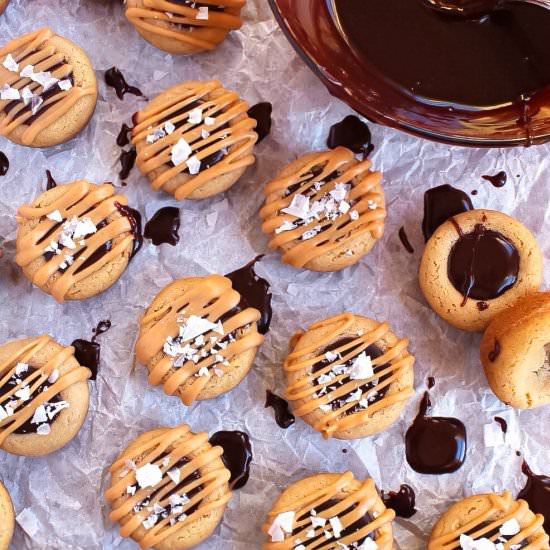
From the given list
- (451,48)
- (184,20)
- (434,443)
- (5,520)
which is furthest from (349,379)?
(184,20)

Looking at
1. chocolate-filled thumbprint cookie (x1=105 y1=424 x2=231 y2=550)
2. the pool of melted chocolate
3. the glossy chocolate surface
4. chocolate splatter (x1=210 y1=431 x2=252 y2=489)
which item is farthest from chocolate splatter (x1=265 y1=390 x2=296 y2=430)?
the pool of melted chocolate

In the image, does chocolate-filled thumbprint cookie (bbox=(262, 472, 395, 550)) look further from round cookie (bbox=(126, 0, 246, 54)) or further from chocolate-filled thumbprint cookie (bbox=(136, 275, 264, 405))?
round cookie (bbox=(126, 0, 246, 54))

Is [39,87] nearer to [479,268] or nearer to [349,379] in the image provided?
[349,379]

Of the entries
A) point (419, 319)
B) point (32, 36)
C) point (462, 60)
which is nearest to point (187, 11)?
point (32, 36)

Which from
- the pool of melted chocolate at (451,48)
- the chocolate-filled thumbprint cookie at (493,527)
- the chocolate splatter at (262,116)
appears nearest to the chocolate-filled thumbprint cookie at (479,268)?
the pool of melted chocolate at (451,48)

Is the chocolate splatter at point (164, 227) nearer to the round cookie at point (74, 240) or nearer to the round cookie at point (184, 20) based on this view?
the round cookie at point (74, 240)
